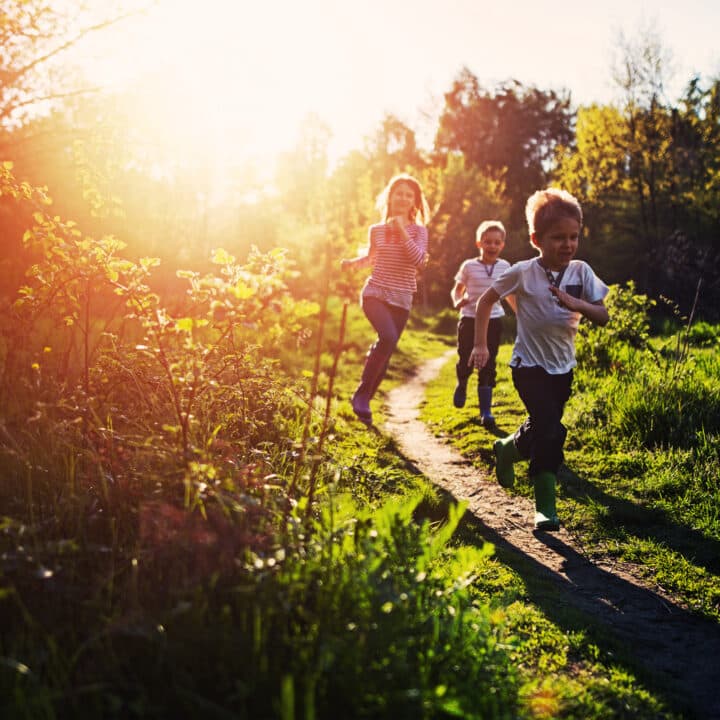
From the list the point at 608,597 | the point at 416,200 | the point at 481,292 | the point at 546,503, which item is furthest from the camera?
the point at 481,292

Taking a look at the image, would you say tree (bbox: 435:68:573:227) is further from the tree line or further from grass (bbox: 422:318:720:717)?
grass (bbox: 422:318:720:717)

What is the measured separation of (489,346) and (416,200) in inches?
73.4

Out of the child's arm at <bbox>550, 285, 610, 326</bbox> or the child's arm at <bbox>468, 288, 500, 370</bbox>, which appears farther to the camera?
the child's arm at <bbox>468, 288, 500, 370</bbox>

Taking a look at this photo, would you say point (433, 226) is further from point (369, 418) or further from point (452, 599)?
point (452, 599)

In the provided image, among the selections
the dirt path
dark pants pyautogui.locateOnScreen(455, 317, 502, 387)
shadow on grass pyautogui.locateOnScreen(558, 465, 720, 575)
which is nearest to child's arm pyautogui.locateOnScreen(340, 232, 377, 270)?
dark pants pyautogui.locateOnScreen(455, 317, 502, 387)

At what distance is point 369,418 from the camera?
6.65 m

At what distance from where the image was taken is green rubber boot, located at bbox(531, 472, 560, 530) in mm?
3826

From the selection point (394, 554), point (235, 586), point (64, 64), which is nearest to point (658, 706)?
point (394, 554)

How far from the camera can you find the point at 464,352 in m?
7.33

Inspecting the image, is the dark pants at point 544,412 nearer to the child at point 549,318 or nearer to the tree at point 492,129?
the child at point 549,318

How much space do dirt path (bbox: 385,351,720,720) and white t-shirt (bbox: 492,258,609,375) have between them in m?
1.09

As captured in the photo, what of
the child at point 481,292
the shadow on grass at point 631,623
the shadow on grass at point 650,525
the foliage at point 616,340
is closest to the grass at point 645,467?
the shadow on grass at point 650,525

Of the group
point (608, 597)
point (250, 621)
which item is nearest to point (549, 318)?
point (608, 597)

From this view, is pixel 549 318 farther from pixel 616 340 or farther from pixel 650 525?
pixel 616 340
